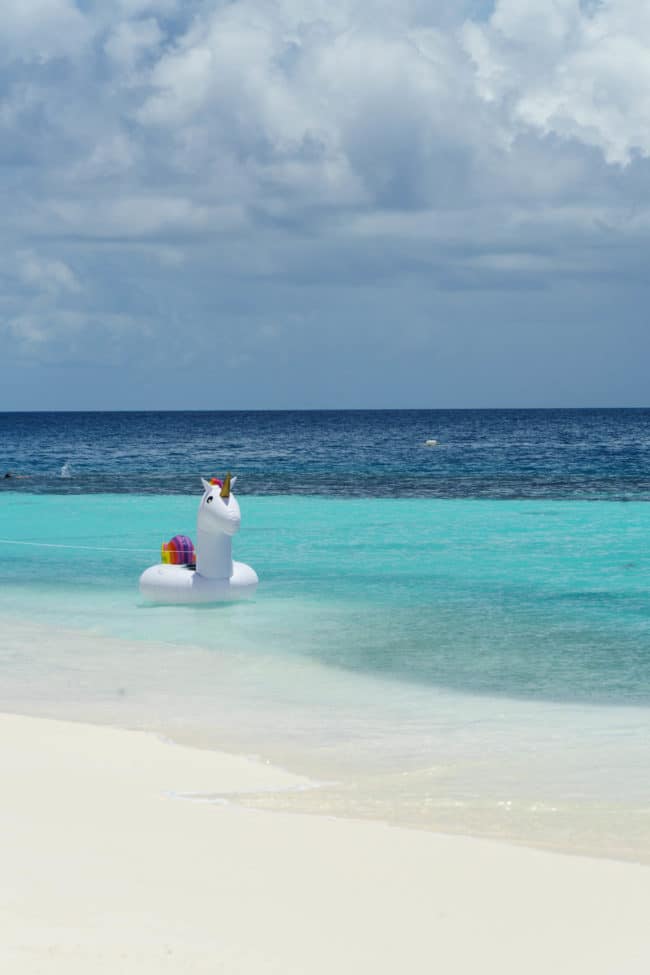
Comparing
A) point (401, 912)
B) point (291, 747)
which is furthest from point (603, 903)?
point (291, 747)

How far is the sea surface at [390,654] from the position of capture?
6.73 metres

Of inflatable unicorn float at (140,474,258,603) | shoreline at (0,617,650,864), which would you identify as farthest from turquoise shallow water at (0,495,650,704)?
shoreline at (0,617,650,864)

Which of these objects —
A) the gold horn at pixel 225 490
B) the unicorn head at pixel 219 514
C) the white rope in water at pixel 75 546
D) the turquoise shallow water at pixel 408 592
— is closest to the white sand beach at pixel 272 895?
the turquoise shallow water at pixel 408 592

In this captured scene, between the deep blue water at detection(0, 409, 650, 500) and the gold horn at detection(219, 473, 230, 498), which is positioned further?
→ the deep blue water at detection(0, 409, 650, 500)

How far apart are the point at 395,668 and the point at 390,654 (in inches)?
26.8

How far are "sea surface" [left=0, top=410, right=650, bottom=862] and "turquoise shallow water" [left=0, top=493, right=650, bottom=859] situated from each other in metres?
0.03

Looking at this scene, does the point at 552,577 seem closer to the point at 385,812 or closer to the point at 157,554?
the point at 157,554

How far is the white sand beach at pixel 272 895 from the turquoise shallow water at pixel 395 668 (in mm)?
491

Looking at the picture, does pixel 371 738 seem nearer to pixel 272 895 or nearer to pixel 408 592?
pixel 272 895

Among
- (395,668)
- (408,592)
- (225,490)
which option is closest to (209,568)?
(225,490)

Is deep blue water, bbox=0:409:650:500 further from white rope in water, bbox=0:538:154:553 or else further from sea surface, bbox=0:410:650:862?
white rope in water, bbox=0:538:154:553

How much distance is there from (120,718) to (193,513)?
62.7 ft

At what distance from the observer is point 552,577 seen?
645 inches

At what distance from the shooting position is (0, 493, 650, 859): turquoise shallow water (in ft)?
21.9
